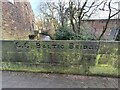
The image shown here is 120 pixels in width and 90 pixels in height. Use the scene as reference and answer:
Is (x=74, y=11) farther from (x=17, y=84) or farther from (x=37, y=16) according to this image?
(x=17, y=84)

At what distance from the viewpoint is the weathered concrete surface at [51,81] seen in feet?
13.7

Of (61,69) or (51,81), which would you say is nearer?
(51,81)

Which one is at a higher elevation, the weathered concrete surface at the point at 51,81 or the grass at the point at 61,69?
the grass at the point at 61,69

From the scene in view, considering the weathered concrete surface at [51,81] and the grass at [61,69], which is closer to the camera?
the weathered concrete surface at [51,81]

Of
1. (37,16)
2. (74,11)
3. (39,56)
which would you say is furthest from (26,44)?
(37,16)

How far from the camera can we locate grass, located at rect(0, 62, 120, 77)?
4.96 m

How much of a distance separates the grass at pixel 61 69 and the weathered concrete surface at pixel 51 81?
0.19m

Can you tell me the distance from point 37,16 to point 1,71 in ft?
41.7

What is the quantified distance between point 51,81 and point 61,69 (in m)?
0.76

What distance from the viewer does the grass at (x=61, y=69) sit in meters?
4.96

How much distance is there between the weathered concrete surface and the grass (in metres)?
0.19

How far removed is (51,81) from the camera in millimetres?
4484

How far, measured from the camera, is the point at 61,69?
203 inches

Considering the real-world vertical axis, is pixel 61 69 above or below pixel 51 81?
above
